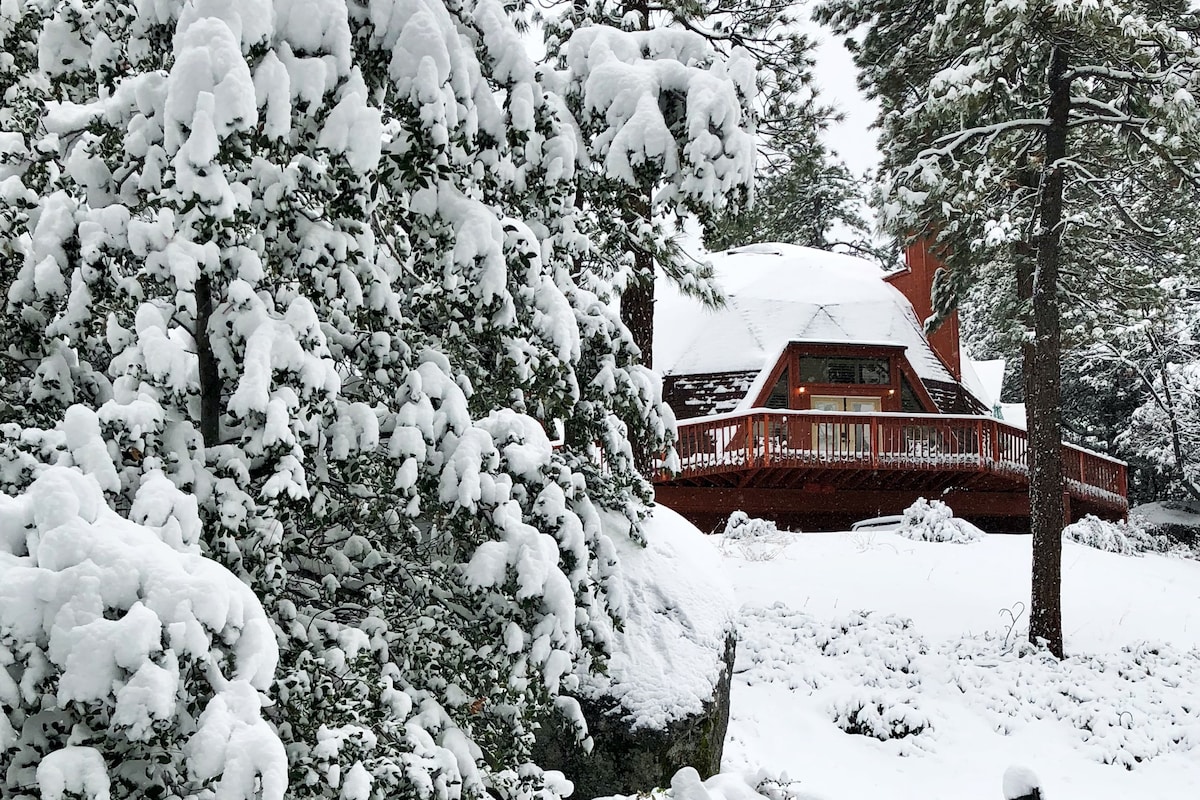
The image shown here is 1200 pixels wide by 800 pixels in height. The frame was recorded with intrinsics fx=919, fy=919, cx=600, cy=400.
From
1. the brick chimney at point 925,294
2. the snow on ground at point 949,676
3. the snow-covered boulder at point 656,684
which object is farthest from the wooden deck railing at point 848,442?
the snow-covered boulder at point 656,684

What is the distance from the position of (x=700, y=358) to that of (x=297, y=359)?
1744 centimetres

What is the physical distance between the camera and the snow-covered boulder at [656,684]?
5586 millimetres

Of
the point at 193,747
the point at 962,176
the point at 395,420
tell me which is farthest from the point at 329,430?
the point at 962,176

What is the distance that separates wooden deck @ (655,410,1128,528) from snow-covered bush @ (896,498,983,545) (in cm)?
120

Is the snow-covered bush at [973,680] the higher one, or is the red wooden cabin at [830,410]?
the red wooden cabin at [830,410]

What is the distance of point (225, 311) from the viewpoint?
2996mm

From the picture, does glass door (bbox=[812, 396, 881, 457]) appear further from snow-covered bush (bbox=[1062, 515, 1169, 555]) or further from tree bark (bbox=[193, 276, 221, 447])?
tree bark (bbox=[193, 276, 221, 447])

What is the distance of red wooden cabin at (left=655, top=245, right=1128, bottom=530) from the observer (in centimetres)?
1678

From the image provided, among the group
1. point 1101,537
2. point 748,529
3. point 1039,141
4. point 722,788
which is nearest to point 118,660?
point 722,788

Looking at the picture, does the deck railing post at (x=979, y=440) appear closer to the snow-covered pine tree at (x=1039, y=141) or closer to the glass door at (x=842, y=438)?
the glass door at (x=842, y=438)

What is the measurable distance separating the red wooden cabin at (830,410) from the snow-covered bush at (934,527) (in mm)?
1207

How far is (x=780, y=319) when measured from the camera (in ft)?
66.4

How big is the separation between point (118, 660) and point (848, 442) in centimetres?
1574

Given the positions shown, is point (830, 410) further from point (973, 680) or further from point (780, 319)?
point (973, 680)
